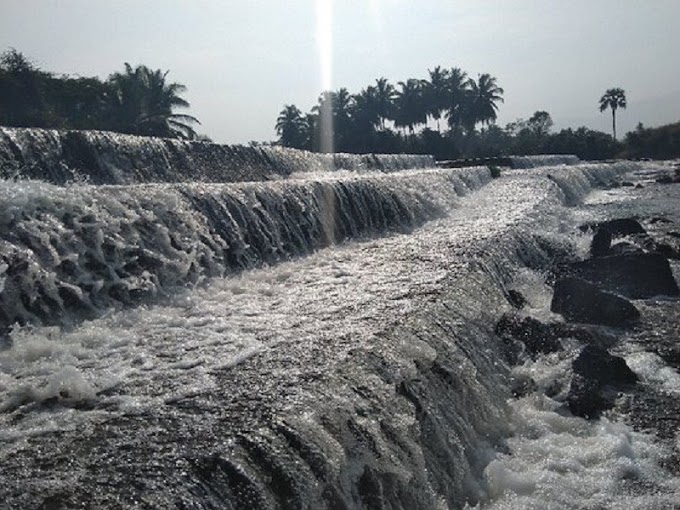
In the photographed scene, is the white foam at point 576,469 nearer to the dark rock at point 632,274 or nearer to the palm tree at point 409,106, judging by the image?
the dark rock at point 632,274

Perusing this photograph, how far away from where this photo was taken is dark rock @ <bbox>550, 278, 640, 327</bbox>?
389 inches

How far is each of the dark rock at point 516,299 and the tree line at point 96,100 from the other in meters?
30.7

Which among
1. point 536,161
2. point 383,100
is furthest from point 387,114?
point 536,161

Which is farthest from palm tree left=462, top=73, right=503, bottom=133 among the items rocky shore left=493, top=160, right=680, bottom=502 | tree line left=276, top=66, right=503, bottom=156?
rocky shore left=493, top=160, right=680, bottom=502

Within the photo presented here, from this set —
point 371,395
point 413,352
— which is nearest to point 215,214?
point 413,352

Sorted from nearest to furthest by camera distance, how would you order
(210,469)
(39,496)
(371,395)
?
(39,496) < (210,469) < (371,395)

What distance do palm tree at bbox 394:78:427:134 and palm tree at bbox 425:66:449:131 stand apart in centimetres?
108

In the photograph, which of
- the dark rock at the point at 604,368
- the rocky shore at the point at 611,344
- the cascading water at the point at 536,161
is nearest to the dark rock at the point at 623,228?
the rocky shore at the point at 611,344

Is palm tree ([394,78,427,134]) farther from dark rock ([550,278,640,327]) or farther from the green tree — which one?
dark rock ([550,278,640,327])

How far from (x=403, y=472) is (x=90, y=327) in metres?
4.00

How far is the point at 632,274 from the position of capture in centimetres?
1191

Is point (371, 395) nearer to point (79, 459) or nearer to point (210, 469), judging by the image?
point (210, 469)

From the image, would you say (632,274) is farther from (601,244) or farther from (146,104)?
(146,104)

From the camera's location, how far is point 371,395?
5.25 meters
